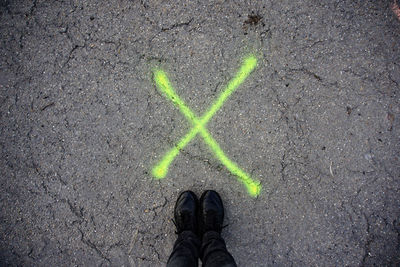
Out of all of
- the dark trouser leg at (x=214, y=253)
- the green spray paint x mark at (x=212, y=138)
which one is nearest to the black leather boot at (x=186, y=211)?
the dark trouser leg at (x=214, y=253)

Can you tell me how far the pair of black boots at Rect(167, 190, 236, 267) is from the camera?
190cm

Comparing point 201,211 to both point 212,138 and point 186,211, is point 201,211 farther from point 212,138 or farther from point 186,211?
point 212,138

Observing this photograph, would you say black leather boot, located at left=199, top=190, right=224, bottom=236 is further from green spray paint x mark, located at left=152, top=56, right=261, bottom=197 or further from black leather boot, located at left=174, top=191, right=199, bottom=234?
green spray paint x mark, located at left=152, top=56, right=261, bottom=197

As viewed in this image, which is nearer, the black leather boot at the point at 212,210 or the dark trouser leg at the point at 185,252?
the dark trouser leg at the point at 185,252

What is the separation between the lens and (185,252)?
1787mm

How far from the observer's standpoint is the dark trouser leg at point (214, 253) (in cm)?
166

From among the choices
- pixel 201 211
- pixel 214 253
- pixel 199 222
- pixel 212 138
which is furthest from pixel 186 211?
pixel 212 138

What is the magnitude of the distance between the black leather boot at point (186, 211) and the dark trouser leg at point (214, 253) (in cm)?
18

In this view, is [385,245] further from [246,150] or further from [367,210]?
[246,150]

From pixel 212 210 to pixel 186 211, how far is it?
23cm

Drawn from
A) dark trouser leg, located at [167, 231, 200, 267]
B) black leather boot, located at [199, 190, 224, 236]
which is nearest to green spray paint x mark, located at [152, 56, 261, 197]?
black leather boot, located at [199, 190, 224, 236]

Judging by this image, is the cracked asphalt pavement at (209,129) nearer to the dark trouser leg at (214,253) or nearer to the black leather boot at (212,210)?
the black leather boot at (212,210)

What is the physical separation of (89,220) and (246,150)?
5.17 feet

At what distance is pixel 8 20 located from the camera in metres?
2.23
